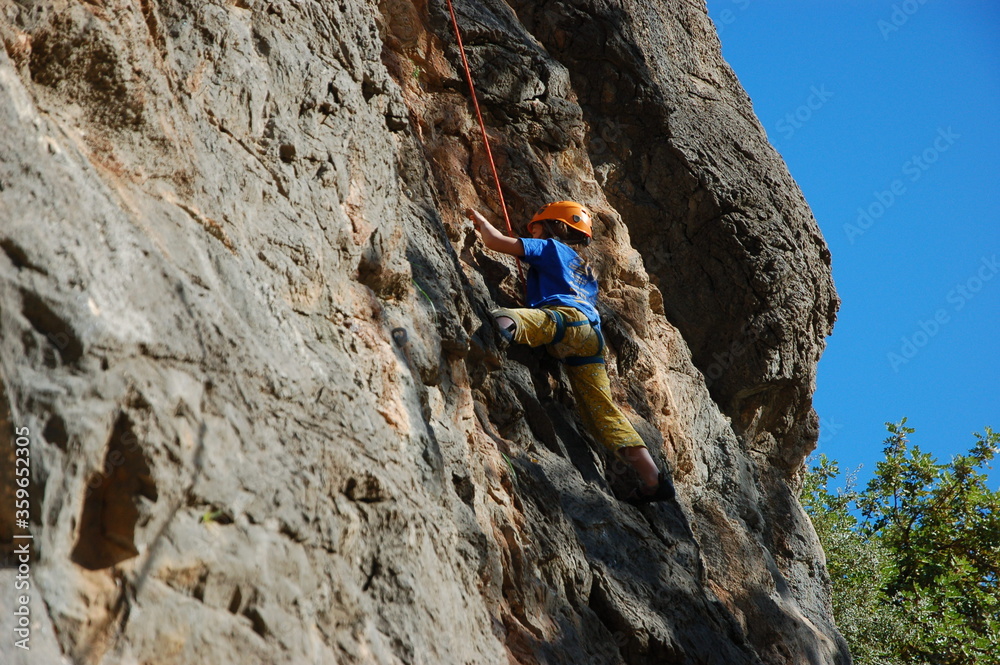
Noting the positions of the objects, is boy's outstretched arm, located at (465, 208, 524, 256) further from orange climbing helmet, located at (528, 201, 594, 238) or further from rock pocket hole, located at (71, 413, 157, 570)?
rock pocket hole, located at (71, 413, 157, 570)

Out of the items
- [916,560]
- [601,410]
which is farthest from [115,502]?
[916,560]

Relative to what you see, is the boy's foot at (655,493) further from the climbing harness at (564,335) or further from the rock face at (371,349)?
the climbing harness at (564,335)

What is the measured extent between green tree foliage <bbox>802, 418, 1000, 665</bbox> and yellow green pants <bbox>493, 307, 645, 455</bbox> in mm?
6207

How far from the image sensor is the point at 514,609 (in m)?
4.49

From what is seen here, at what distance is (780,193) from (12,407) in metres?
7.62

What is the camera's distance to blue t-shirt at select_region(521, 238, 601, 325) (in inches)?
249

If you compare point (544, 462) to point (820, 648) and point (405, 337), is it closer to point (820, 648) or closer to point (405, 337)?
point (405, 337)

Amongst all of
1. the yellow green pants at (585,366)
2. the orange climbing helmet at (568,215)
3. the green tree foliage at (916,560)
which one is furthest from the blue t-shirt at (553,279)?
the green tree foliage at (916,560)

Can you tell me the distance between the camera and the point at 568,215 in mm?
6852

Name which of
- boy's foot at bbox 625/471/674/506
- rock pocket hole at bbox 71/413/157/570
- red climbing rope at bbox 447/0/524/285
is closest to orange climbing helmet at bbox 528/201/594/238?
red climbing rope at bbox 447/0/524/285

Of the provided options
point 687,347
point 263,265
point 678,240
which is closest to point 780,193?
point 678,240

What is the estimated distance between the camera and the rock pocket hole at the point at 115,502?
104 inches

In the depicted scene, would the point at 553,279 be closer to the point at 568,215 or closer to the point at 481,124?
the point at 568,215

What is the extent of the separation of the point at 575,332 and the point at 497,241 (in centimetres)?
83
